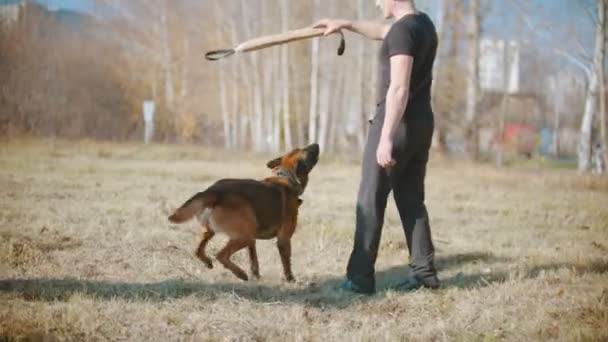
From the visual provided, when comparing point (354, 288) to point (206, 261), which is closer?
point (354, 288)

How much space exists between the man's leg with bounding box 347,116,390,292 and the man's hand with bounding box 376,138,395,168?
0.72 feet

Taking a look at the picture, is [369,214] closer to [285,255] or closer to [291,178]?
[285,255]

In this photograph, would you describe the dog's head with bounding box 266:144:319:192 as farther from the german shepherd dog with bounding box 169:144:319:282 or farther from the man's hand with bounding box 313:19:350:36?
the man's hand with bounding box 313:19:350:36

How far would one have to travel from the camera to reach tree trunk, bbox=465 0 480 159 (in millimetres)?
29219

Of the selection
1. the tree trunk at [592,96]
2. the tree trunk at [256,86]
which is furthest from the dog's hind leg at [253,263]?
the tree trunk at [256,86]

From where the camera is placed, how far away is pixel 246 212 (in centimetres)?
613

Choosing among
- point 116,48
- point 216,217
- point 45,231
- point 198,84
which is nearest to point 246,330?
point 216,217

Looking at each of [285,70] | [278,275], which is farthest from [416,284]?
[285,70]

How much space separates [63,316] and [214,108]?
4140cm

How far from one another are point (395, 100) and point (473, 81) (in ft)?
81.7

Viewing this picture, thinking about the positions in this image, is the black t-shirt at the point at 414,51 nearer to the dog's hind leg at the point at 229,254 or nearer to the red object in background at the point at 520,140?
the dog's hind leg at the point at 229,254

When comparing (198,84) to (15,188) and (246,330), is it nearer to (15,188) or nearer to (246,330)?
(15,188)

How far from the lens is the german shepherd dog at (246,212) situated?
597 cm

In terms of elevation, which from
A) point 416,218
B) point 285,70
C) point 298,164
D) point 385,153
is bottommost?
point 416,218
